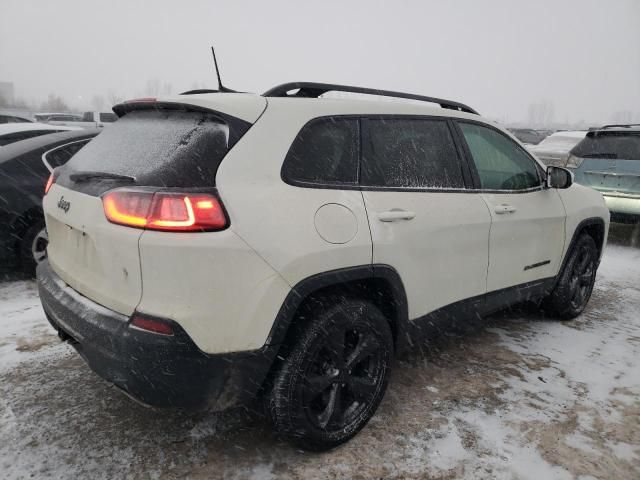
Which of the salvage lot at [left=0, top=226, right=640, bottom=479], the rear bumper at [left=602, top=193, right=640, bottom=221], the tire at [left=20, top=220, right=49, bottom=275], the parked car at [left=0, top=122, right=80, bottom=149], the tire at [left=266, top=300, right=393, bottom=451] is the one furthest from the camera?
the rear bumper at [left=602, top=193, right=640, bottom=221]

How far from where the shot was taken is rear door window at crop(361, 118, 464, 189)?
2.53 meters

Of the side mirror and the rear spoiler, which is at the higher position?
the rear spoiler

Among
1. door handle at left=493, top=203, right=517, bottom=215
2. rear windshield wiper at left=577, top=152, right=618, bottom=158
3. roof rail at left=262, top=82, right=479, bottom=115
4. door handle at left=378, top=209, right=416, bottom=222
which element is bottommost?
door handle at left=493, top=203, right=517, bottom=215

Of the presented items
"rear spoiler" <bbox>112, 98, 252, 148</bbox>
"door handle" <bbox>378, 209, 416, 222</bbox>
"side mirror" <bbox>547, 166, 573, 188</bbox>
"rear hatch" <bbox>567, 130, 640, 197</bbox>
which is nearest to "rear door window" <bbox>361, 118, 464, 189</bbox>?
"door handle" <bbox>378, 209, 416, 222</bbox>

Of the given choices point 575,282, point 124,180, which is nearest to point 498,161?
point 575,282

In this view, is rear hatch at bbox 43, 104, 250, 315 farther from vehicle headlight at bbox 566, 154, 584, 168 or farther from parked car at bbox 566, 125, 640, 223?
vehicle headlight at bbox 566, 154, 584, 168

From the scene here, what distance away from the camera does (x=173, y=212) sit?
186cm

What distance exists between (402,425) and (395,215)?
113cm

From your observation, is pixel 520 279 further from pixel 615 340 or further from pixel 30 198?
pixel 30 198

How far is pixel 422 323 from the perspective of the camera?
2770 millimetres

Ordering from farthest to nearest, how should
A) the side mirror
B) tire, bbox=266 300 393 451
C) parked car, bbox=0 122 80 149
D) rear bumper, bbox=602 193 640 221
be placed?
rear bumper, bbox=602 193 640 221 → parked car, bbox=0 122 80 149 → the side mirror → tire, bbox=266 300 393 451

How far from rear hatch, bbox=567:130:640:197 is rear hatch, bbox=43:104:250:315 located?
6540mm

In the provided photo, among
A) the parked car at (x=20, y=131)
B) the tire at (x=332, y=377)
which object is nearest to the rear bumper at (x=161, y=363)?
the tire at (x=332, y=377)

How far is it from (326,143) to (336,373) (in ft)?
3.59
